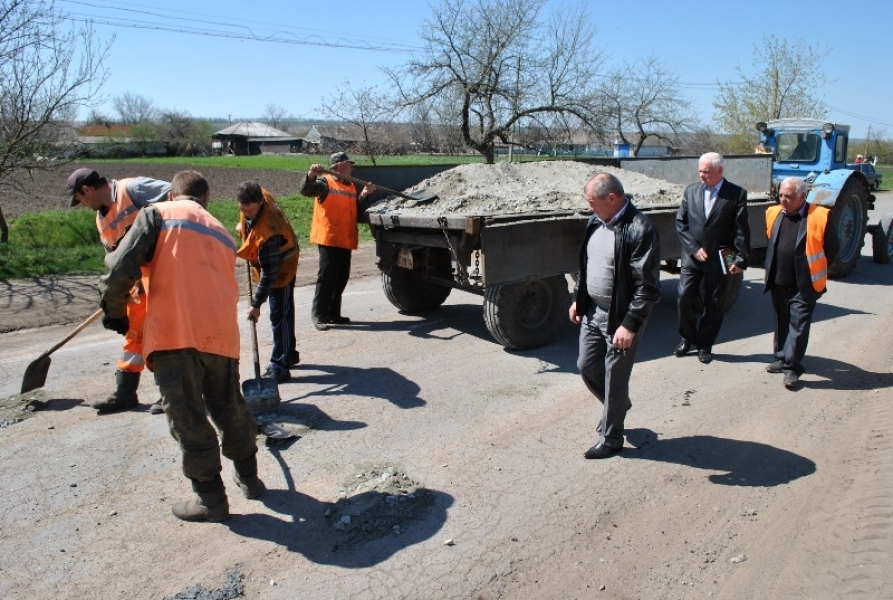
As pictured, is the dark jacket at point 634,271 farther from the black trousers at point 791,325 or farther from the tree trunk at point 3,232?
the tree trunk at point 3,232

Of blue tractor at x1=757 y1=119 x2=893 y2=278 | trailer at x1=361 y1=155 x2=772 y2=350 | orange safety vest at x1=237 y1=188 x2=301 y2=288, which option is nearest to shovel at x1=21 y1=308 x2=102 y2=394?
orange safety vest at x1=237 y1=188 x2=301 y2=288

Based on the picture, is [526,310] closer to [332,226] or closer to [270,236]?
[332,226]

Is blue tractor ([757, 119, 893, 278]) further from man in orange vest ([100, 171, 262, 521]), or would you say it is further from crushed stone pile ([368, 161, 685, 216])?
man in orange vest ([100, 171, 262, 521])

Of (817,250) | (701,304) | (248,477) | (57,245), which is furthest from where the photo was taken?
(57,245)

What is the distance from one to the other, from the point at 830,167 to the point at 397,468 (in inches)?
418

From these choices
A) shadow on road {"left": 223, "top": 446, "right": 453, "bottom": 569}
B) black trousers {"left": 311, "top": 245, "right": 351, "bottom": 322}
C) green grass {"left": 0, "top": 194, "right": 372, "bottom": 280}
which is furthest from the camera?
green grass {"left": 0, "top": 194, "right": 372, "bottom": 280}

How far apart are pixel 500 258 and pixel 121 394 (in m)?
3.08

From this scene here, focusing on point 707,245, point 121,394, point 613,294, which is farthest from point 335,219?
point 613,294

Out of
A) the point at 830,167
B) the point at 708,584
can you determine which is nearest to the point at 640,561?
the point at 708,584

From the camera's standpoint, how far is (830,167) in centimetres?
1159

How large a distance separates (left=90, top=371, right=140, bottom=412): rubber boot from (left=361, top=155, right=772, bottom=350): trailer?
107 inches

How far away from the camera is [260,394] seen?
473 cm

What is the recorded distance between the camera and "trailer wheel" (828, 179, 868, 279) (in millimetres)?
10133

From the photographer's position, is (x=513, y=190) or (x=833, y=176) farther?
(x=833, y=176)
